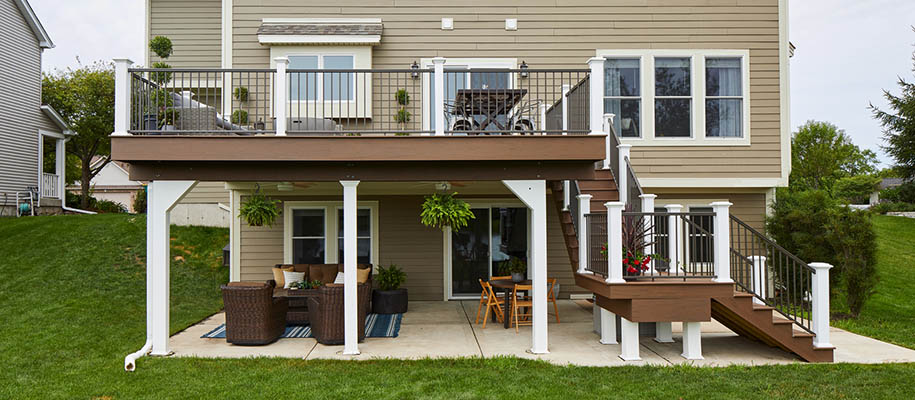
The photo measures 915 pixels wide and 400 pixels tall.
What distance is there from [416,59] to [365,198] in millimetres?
2719

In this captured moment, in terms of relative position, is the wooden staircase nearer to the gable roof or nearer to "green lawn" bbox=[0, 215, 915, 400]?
"green lawn" bbox=[0, 215, 915, 400]

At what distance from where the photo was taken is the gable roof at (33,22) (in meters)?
16.7

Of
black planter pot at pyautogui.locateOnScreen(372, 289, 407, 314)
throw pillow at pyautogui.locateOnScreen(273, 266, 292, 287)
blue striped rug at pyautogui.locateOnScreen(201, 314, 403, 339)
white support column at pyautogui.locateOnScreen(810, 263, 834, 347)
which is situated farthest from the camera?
throw pillow at pyautogui.locateOnScreen(273, 266, 292, 287)

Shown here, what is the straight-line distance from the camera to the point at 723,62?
1081cm

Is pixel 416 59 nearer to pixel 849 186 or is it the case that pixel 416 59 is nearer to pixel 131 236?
pixel 131 236

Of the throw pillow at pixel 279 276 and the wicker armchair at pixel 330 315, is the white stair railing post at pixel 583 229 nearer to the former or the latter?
the wicker armchair at pixel 330 315

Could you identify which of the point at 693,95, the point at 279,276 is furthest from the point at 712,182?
the point at 279,276

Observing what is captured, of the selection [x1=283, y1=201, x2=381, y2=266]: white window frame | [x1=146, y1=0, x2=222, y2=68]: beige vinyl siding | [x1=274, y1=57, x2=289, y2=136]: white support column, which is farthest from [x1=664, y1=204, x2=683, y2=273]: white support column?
[x1=146, y1=0, x2=222, y2=68]: beige vinyl siding

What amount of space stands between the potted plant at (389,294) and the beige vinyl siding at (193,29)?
21.6 feet

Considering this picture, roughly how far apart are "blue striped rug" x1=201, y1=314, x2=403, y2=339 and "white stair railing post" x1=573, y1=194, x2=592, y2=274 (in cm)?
269

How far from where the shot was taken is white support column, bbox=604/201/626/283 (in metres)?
6.46

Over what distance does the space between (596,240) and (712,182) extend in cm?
443

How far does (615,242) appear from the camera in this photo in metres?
6.48

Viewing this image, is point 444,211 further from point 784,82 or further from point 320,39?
point 784,82
